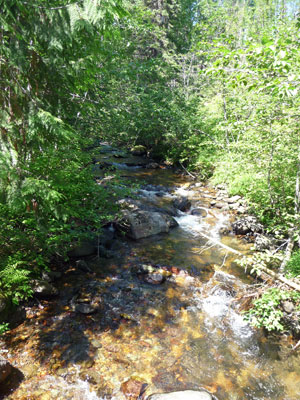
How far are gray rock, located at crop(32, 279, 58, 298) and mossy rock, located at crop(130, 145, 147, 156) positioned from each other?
20.9 meters

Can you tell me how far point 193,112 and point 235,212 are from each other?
468 inches

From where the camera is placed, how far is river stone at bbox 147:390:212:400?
3934 millimetres

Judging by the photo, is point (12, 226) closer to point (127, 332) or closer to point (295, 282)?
point (127, 332)

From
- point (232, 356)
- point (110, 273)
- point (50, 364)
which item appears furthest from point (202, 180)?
point (50, 364)

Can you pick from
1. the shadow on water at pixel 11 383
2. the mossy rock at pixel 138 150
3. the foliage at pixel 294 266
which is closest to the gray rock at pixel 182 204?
the foliage at pixel 294 266

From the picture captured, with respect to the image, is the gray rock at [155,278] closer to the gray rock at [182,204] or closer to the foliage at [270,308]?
the foliage at [270,308]

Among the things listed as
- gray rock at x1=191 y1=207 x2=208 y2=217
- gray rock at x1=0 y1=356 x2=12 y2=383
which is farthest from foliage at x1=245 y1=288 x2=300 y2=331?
gray rock at x1=191 y1=207 x2=208 y2=217

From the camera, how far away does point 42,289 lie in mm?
5727

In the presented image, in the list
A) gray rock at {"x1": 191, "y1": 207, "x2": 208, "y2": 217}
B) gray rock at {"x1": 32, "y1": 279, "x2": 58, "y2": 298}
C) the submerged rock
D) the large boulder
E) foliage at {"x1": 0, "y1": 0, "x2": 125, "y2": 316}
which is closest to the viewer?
foliage at {"x1": 0, "y1": 0, "x2": 125, "y2": 316}

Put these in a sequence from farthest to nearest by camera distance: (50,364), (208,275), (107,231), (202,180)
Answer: (202,180) → (107,231) → (208,275) → (50,364)

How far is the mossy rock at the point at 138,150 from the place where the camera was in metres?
25.6

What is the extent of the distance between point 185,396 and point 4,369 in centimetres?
307

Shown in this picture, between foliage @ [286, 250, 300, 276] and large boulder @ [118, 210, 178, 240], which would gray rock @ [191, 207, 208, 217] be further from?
foliage @ [286, 250, 300, 276]

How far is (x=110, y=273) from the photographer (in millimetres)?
7348
